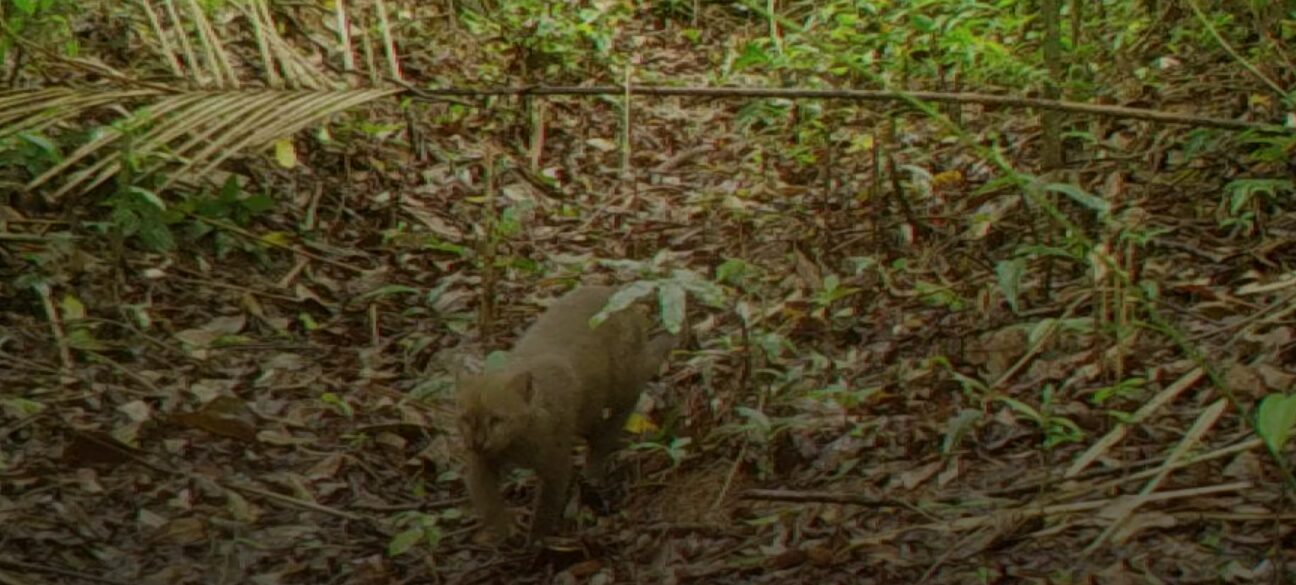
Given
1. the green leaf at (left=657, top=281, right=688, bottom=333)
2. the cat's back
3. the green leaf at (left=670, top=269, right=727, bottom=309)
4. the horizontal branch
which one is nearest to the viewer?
the horizontal branch

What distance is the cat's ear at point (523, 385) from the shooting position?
195 inches

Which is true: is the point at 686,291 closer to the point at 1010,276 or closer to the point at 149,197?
the point at 1010,276

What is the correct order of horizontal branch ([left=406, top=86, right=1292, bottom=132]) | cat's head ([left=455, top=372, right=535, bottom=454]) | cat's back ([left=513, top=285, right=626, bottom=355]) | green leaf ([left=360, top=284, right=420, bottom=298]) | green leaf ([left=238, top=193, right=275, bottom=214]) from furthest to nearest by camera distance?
green leaf ([left=238, top=193, right=275, bottom=214]) < green leaf ([left=360, top=284, right=420, bottom=298]) < cat's back ([left=513, top=285, right=626, bottom=355]) < cat's head ([left=455, top=372, right=535, bottom=454]) < horizontal branch ([left=406, top=86, right=1292, bottom=132])

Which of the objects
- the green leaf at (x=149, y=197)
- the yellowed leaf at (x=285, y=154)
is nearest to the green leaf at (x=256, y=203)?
the yellowed leaf at (x=285, y=154)

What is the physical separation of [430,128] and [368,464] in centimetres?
336

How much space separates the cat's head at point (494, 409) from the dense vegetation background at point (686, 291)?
1.25 feet

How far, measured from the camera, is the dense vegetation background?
14.9ft

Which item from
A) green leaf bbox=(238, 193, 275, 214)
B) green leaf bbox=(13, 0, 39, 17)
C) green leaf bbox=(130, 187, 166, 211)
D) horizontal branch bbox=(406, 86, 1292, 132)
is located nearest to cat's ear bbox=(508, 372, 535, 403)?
horizontal branch bbox=(406, 86, 1292, 132)

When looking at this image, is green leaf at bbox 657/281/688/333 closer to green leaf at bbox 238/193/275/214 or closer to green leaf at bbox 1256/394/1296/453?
green leaf at bbox 1256/394/1296/453

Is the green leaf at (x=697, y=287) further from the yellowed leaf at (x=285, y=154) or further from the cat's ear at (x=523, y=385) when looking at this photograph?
the yellowed leaf at (x=285, y=154)

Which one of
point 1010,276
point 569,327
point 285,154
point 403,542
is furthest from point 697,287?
point 285,154

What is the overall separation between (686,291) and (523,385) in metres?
0.70

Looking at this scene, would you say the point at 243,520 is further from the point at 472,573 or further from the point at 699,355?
the point at 699,355

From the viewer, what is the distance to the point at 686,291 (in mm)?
5316
